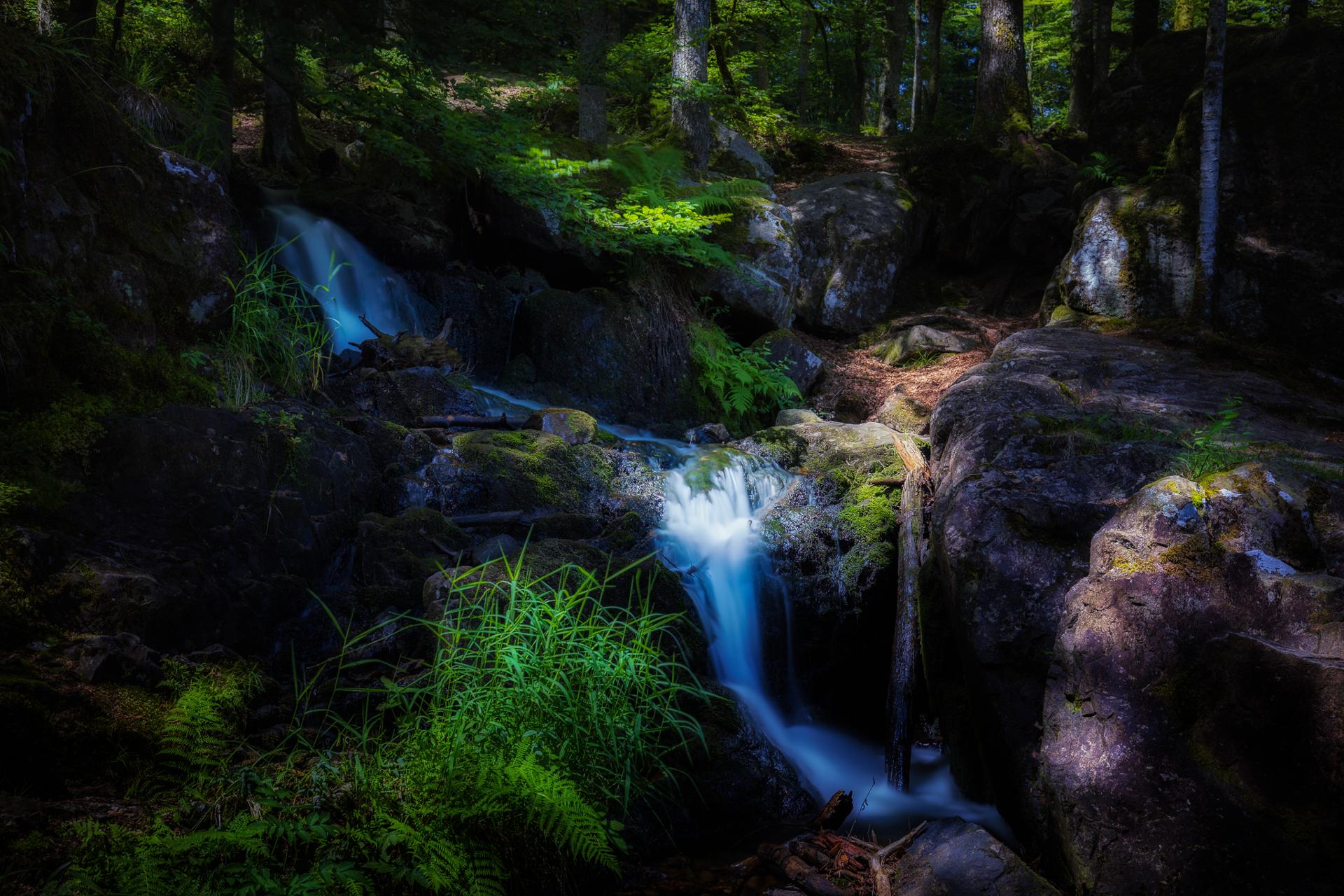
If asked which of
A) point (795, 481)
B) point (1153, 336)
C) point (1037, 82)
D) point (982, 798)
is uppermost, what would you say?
point (1037, 82)

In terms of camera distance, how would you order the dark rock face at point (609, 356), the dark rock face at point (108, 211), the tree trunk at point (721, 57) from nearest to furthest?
1. the dark rock face at point (108, 211)
2. the dark rock face at point (609, 356)
3. the tree trunk at point (721, 57)

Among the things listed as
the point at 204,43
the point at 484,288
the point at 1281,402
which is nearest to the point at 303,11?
the point at 484,288

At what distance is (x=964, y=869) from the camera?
3.21m

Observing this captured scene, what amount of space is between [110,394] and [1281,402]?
8114mm

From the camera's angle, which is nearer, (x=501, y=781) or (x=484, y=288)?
(x=501, y=781)

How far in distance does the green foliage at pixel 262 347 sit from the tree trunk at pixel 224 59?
4.97ft

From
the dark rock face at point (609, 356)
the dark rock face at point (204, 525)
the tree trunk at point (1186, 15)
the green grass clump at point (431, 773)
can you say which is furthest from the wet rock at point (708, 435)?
the tree trunk at point (1186, 15)

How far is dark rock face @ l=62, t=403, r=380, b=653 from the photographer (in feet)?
11.9

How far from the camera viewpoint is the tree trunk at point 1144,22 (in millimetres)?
12984

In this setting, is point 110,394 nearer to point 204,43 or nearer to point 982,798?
point 982,798

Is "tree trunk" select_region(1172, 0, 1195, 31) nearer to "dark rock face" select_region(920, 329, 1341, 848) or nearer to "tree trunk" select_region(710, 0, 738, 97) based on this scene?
"tree trunk" select_region(710, 0, 738, 97)

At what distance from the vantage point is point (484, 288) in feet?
29.6

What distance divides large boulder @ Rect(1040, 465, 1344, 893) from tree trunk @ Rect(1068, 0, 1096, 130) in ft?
45.3

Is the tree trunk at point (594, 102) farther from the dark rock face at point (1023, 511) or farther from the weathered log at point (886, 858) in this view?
the weathered log at point (886, 858)
